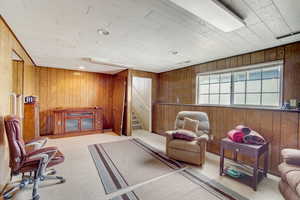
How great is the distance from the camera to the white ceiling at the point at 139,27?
1531 mm

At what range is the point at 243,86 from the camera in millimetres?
3230

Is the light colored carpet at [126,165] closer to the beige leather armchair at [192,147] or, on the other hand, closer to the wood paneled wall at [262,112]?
the beige leather armchair at [192,147]

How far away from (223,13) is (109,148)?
3.54 meters

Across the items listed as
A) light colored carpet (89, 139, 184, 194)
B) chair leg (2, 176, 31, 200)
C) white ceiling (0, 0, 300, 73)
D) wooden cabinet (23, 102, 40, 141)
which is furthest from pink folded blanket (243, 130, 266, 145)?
wooden cabinet (23, 102, 40, 141)

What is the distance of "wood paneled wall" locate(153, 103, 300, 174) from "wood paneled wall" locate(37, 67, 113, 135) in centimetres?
361

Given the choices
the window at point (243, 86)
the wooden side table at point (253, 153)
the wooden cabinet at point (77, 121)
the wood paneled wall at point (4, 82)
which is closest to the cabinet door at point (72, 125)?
the wooden cabinet at point (77, 121)

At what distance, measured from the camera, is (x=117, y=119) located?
5121 mm

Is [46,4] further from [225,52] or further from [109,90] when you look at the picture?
[109,90]

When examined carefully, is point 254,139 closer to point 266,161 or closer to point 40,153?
point 266,161

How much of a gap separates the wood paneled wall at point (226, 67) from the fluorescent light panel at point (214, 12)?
153 centimetres

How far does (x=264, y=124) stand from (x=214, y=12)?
2278 millimetres

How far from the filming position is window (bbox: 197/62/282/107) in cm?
277

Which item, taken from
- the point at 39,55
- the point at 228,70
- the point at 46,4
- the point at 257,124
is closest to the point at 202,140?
the point at 257,124

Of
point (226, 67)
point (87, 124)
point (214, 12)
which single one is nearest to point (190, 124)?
point (226, 67)
